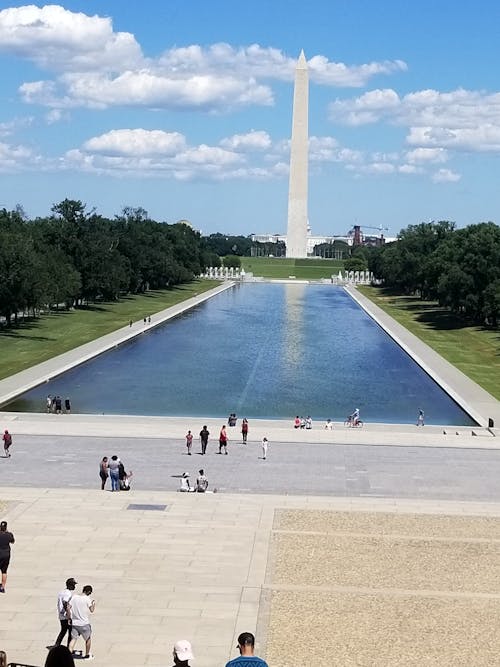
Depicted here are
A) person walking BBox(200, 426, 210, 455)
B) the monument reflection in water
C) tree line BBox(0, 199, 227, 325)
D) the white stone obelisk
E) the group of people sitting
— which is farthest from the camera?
the white stone obelisk

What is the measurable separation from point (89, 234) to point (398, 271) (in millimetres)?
42226

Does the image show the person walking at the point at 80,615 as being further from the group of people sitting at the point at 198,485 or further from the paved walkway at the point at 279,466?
the paved walkway at the point at 279,466

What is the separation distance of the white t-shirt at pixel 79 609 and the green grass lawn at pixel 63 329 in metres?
34.4

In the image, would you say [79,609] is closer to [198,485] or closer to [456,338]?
[198,485]

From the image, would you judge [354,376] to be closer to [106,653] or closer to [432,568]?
[432,568]

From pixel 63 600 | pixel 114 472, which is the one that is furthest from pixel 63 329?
pixel 63 600

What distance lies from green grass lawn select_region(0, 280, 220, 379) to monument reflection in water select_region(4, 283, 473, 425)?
315 cm

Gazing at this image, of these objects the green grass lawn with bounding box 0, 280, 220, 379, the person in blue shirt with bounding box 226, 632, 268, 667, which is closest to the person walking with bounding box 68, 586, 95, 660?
the person in blue shirt with bounding box 226, 632, 268, 667

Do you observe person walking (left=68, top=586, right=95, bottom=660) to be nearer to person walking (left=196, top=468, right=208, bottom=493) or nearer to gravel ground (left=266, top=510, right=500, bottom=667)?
gravel ground (left=266, top=510, right=500, bottom=667)

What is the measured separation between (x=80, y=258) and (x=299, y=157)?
6923 centimetres

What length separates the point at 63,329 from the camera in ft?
228

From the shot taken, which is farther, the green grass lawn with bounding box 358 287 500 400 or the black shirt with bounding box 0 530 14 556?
the green grass lawn with bounding box 358 287 500 400

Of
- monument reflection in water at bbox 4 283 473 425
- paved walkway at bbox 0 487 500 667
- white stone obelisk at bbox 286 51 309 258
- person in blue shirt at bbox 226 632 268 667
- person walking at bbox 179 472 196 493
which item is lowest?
monument reflection in water at bbox 4 283 473 425

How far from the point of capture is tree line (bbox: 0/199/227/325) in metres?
64.2
